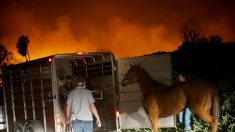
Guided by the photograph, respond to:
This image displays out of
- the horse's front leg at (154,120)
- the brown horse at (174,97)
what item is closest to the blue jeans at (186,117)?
the brown horse at (174,97)

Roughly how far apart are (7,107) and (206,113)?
20.8 ft

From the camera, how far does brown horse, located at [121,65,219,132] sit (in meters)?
11.7

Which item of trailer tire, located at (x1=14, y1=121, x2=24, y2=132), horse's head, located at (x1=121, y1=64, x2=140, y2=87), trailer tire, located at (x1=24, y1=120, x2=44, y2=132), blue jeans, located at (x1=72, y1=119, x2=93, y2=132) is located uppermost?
horse's head, located at (x1=121, y1=64, x2=140, y2=87)

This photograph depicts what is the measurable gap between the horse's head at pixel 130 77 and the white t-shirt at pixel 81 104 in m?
2.25

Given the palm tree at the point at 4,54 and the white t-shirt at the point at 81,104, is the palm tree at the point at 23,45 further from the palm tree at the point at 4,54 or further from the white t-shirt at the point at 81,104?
the white t-shirt at the point at 81,104

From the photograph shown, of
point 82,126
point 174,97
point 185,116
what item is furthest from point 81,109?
point 185,116

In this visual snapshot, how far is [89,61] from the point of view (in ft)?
44.4

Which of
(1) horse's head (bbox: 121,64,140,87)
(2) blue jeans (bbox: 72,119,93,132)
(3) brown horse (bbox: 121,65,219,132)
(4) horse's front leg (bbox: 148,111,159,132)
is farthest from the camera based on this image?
(1) horse's head (bbox: 121,64,140,87)

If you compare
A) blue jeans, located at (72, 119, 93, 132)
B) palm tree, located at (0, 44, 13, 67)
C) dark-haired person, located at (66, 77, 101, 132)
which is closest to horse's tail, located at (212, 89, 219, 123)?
dark-haired person, located at (66, 77, 101, 132)

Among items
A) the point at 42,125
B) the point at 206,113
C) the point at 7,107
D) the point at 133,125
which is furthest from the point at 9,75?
the point at 206,113

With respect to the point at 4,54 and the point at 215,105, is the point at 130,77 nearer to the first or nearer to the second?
the point at 215,105

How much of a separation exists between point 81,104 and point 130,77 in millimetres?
2469

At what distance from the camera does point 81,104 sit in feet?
34.5

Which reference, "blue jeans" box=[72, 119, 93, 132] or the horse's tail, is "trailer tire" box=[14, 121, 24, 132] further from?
the horse's tail
